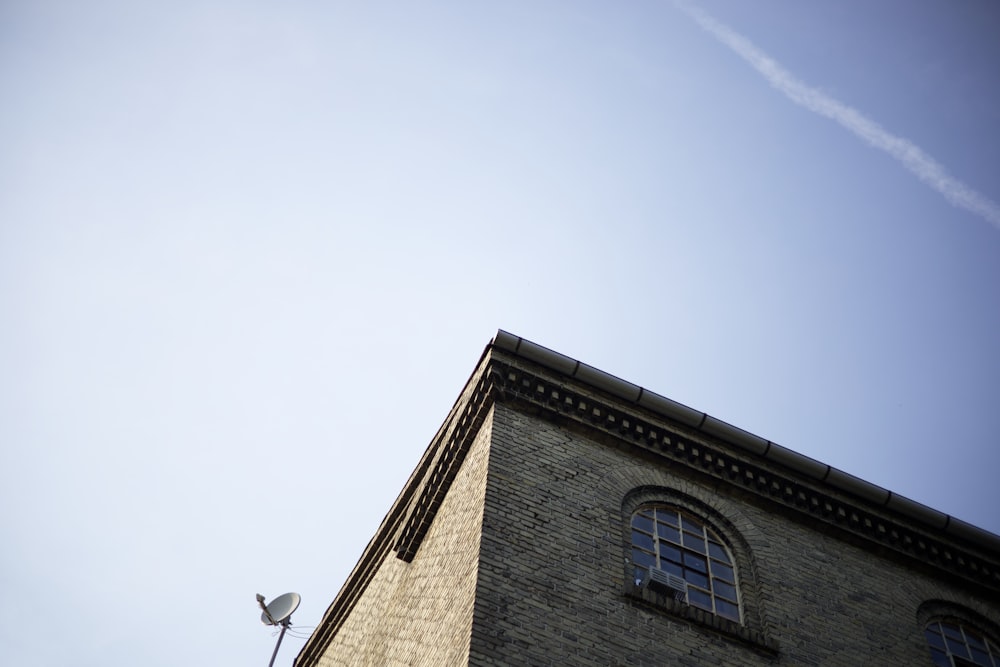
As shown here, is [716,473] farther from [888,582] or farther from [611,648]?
[611,648]

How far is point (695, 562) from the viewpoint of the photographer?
42.1 ft

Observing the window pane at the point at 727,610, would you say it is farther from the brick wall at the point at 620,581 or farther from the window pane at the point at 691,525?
the window pane at the point at 691,525

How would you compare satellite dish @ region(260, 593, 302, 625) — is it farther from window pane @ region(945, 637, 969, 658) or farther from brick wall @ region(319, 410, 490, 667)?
window pane @ region(945, 637, 969, 658)

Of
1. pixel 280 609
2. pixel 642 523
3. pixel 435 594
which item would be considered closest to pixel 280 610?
pixel 280 609

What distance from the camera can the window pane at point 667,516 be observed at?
1322cm

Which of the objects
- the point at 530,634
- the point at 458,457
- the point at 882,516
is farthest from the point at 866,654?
the point at 458,457

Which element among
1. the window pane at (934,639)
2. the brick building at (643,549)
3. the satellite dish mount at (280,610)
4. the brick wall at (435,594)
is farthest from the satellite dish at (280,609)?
the window pane at (934,639)

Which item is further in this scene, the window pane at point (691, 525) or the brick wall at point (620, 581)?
the window pane at point (691, 525)

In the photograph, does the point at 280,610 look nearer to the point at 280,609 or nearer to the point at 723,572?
the point at 280,609

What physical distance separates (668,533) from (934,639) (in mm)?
3879

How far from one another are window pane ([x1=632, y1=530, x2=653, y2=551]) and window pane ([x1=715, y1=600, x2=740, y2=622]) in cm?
102

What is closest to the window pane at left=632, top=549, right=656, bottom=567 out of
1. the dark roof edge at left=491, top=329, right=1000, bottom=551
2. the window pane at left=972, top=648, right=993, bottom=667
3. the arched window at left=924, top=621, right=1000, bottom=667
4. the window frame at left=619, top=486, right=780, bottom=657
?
the window frame at left=619, top=486, right=780, bottom=657

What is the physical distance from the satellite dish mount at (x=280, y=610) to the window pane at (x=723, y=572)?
1002cm

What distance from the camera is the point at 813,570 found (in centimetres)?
1341
